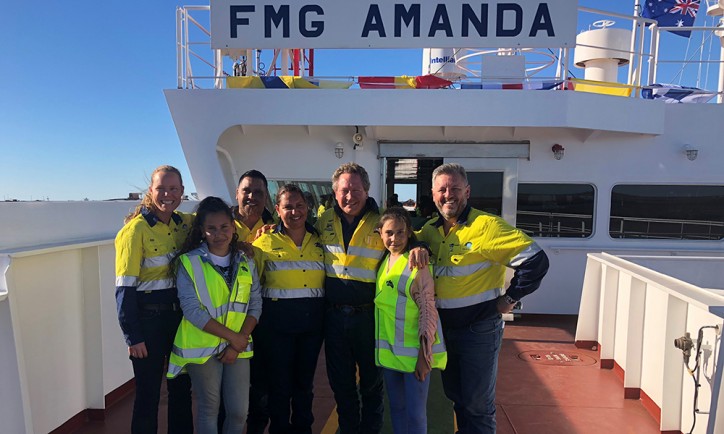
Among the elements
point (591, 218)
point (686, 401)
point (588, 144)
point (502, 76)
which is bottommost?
point (686, 401)

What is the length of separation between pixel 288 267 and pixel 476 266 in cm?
106

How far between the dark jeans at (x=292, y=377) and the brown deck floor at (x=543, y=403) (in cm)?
54

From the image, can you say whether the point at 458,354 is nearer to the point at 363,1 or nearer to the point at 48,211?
the point at 48,211

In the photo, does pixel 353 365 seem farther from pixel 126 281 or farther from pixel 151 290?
pixel 126 281

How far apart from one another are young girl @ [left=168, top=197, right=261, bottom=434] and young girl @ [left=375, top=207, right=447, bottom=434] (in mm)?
741

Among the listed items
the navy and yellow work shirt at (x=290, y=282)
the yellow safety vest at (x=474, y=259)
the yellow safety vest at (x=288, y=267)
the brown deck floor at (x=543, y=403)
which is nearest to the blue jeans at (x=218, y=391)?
the navy and yellow work shirt at (x=290, y=282)

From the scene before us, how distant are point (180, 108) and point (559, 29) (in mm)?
4440

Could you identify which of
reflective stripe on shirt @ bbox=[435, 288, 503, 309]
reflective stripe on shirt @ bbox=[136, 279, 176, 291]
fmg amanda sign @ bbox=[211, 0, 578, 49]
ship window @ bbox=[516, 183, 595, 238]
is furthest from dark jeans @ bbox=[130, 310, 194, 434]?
ship window @ bbox=[516, 183, 595, 238]

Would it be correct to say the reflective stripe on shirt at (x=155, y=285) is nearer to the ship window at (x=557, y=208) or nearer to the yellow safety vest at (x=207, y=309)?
the yellow safety vest at (x=207, y=309)

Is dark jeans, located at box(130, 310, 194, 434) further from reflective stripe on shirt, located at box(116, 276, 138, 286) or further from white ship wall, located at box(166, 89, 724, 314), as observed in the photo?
white ship wall, located at box(166, 89, 724, 314)

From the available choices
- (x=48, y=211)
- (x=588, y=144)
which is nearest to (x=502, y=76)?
(x=588, y=144)

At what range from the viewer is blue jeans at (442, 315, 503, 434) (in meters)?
2.43

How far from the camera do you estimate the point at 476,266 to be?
7.91 feet

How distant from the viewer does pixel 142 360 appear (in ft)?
7.93
